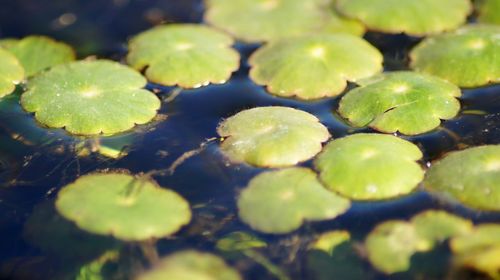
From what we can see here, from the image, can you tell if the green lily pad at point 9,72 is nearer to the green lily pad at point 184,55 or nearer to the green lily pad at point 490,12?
the green lily pad at point 184,55

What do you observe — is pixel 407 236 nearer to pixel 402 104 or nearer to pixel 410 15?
pixel 402 104

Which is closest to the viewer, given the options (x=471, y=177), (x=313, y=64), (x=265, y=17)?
(x=471, y=177)

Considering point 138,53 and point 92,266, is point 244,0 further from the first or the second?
point 92,266

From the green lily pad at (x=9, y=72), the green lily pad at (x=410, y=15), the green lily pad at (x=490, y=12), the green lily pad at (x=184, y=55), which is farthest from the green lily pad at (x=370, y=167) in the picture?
the green lily pad at (x=9, y=72)

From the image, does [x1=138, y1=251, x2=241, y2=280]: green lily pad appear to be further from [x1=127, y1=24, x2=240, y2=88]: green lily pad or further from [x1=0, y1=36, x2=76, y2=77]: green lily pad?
[x1=0, y1=36, x2=76, y2=77]: green lily pad

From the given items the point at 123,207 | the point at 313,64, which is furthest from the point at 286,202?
the point at 313,64

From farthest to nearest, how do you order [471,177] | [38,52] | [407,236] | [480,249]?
1. [38,52]
2. [471,177]
3. [407,236]
4. [480,249]

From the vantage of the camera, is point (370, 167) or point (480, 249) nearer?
point (480, 249)
